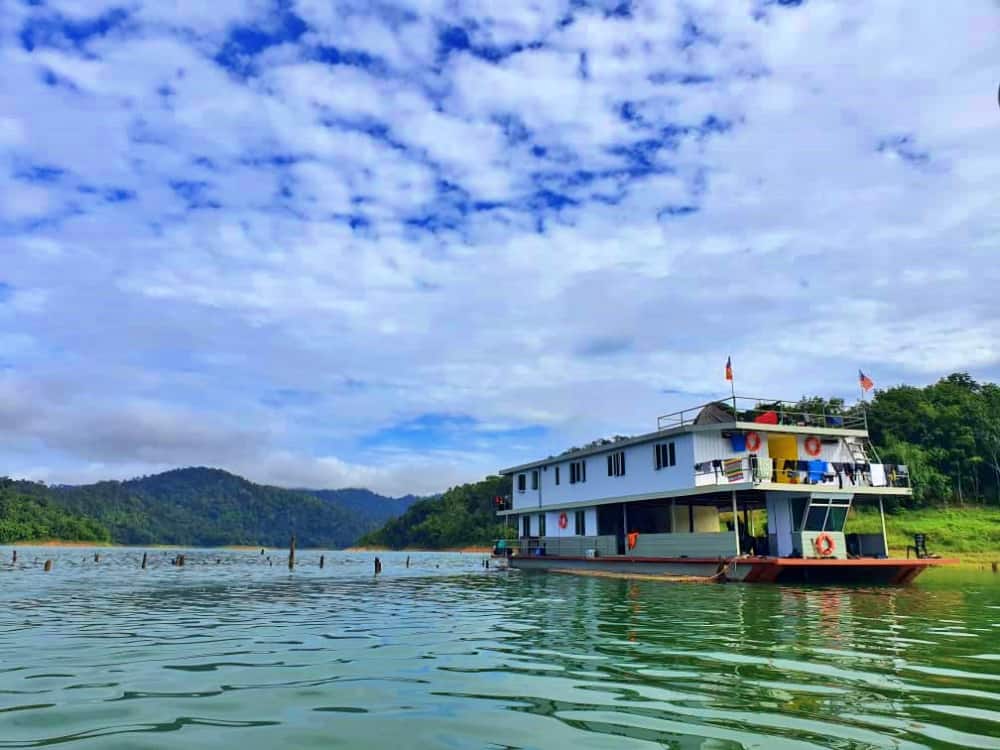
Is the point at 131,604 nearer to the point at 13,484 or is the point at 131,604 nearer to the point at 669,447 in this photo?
the point at 669,447

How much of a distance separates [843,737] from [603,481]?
91.4 feet

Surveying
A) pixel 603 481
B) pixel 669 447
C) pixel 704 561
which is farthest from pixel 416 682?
pixel 603 481

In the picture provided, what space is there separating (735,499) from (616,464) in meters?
6.31

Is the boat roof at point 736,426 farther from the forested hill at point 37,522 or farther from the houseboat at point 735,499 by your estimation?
the forested hill at point 37,522

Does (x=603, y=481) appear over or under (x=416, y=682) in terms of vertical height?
over

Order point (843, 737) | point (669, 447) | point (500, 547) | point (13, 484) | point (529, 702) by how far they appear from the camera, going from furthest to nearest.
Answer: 1. point (13, 484)
2. point (500, 547)
3. point (669, 447)
4. point (529, 702)
5. point (843, 737)

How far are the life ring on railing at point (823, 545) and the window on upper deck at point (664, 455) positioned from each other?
5920 millimetres

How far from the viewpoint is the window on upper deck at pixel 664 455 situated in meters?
29.2

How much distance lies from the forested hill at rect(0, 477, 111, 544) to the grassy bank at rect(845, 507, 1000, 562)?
134 meters

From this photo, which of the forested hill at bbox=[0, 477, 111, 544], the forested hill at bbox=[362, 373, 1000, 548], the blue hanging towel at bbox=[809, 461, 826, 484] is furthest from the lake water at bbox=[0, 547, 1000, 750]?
the forested hill at bbox=[0, 477, 111, 544]

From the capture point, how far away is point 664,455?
29.8m

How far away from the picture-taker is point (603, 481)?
33719 mm

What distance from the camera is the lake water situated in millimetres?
6258

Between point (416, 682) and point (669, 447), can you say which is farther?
point (669, 447)
